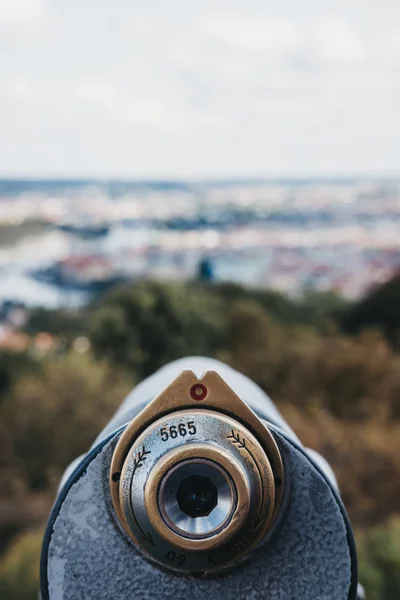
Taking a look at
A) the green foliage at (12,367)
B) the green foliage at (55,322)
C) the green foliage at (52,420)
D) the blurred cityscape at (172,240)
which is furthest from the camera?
the blurred cityscape at (172,240)

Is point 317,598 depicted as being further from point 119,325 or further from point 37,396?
point 119,325

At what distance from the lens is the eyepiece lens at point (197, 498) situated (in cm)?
115

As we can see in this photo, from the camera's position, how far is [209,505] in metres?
1.16

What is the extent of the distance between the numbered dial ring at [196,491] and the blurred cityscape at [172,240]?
1970 cm

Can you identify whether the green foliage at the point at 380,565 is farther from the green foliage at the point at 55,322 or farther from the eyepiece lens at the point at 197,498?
the green foliage at the point at 55,322

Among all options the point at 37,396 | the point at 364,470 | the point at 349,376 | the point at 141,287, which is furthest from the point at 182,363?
the point at 141,287

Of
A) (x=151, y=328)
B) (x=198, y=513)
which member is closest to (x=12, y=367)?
(x=151, y=328)

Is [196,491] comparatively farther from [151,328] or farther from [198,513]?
[151,328]

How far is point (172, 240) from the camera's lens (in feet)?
91.9

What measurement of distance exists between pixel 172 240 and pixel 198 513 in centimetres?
2696

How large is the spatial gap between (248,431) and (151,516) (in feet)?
0.60

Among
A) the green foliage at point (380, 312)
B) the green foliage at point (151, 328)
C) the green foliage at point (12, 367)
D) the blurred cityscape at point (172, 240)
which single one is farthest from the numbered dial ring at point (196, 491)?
the blurred cityscape at point (172, 240)

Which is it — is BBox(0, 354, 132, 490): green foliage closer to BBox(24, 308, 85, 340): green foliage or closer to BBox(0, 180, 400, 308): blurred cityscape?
BBox(24, 308, 85, 340): green foliage

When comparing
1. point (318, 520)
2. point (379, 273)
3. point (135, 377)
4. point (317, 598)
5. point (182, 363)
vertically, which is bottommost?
point (379, 273)
